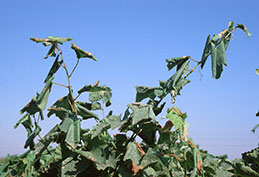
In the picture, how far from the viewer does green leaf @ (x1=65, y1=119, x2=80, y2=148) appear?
3.39 ft

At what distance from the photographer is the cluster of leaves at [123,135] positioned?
1.02 m

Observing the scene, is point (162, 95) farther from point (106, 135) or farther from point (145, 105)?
point (106, 135)

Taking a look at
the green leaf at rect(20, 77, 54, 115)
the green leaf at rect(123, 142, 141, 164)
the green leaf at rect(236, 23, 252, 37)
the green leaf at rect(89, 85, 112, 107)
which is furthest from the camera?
the green leaf at rect(89, 85, 112, 107)

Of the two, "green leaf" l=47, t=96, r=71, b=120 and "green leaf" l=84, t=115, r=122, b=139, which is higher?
"green leaf" l=47, t=96, r=71, b=120

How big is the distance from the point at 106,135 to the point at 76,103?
0.62 ft

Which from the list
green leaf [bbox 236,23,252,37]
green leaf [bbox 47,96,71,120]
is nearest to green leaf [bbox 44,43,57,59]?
green leaf [bbox 47,96,71,120]

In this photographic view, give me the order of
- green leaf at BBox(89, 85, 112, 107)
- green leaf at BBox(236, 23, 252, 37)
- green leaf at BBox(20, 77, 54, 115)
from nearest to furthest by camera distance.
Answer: green leaf at BBox(20, 77, 54, 115) < green leaf at BBox(236, 23, 252, 37) < green leaf at BBox(89, 85, 112, 107)

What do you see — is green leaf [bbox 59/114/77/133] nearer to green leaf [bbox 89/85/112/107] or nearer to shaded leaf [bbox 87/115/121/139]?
shaded leaf [bbox 87/115/121/139]

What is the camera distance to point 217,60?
1.12 meters

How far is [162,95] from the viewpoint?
111 centimetres

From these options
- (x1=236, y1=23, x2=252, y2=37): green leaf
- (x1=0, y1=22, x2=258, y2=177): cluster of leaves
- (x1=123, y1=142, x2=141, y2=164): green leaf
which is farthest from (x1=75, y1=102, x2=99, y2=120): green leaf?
(x1=236, y1=23, x2=252, y2=37): green leaf

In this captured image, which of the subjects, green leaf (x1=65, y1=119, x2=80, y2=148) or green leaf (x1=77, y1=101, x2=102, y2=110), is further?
green leaf (x1=77, y1=101, x2=102, y2=110)

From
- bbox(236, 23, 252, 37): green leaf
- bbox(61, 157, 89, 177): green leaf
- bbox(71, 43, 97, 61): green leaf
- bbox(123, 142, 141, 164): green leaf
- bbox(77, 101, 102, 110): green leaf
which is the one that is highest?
bbox(236, 23, 252, 37): green leaf

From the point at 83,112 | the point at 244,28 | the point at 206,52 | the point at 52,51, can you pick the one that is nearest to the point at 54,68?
the point at 52,51
